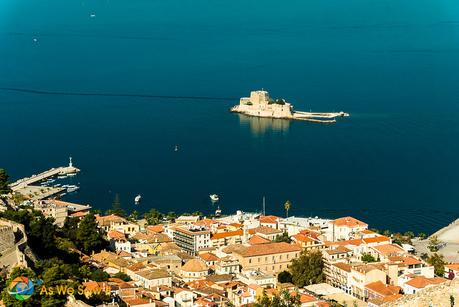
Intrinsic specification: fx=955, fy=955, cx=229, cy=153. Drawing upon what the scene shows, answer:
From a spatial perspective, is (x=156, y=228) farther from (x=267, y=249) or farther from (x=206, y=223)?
(x=267, y=249)

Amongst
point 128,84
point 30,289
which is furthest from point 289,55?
point 30,289

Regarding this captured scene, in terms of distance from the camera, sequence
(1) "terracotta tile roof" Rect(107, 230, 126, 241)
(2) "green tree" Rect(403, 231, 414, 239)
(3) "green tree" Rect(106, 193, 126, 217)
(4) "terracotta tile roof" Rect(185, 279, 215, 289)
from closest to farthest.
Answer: (4) "terracotta tile roof" Rect(185, 279, 215, 289)
(1) "terracotta tile roof" Rect(107, 230, 126, 241)
(2) "green tree" Rect(403, 231, 414, 239)
(3) "green tree" Rect(106, 193, 126, 217)

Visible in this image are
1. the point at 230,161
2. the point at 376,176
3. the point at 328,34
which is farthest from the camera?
the point at 328,34

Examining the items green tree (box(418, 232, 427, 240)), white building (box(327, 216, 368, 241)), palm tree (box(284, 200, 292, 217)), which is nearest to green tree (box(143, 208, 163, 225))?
palm tree (box(284, 200, 292, 217))

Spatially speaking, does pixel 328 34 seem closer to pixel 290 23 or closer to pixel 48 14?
pixel 290 23

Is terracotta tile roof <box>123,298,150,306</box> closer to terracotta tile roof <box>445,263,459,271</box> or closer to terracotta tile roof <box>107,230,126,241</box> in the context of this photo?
terracotta tile roof <box>107,230,126,241</box>

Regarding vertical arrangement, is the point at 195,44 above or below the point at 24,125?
above

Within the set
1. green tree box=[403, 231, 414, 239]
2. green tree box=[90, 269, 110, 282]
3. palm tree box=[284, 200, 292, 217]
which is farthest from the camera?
palm tree box=[284, 200, 292, 217]

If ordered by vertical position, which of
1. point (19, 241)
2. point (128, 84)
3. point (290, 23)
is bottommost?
point (19, 241)
